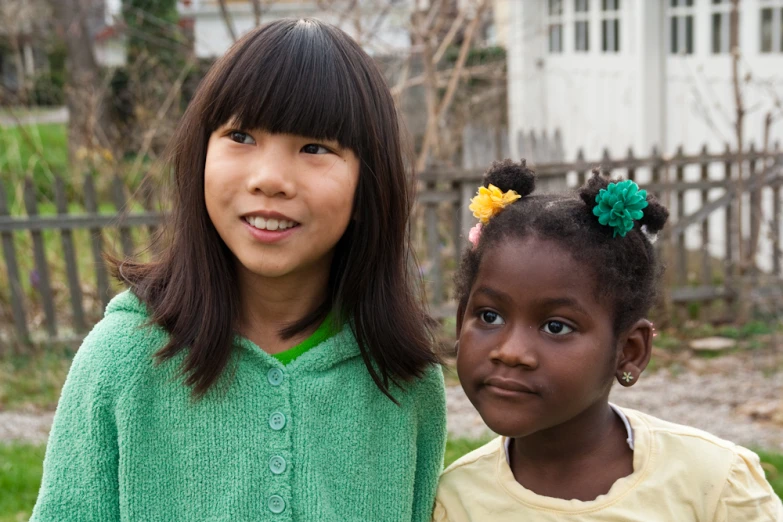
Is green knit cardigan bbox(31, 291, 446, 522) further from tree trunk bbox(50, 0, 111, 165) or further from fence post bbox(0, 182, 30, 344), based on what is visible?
tree trunk bbox(50, 0, 111, 165)

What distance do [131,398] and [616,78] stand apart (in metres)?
9.04

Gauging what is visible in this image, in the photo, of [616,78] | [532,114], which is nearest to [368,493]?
[616,78]

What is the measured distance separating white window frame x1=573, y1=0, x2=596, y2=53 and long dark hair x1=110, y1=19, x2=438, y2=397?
32.2ft

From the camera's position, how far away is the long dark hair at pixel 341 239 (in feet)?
6.04

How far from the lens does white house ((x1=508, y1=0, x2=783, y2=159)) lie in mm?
7598

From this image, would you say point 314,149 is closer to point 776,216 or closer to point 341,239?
point 341,239

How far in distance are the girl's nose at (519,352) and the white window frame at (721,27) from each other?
7.00 m

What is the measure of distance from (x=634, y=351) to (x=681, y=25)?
25.5ft

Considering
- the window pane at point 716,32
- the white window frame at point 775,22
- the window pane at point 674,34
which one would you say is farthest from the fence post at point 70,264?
the window pane at point 674,34

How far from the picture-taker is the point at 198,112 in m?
1.92

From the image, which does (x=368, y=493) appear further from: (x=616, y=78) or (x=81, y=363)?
(x=616, y=78)

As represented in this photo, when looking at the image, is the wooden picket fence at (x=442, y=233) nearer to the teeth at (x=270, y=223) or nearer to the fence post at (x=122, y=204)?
the fence post at (x=122, y=204)

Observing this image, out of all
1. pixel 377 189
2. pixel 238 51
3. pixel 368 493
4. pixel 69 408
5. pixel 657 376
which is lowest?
pixel 657 376

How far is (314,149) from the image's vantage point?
186 centimetres
